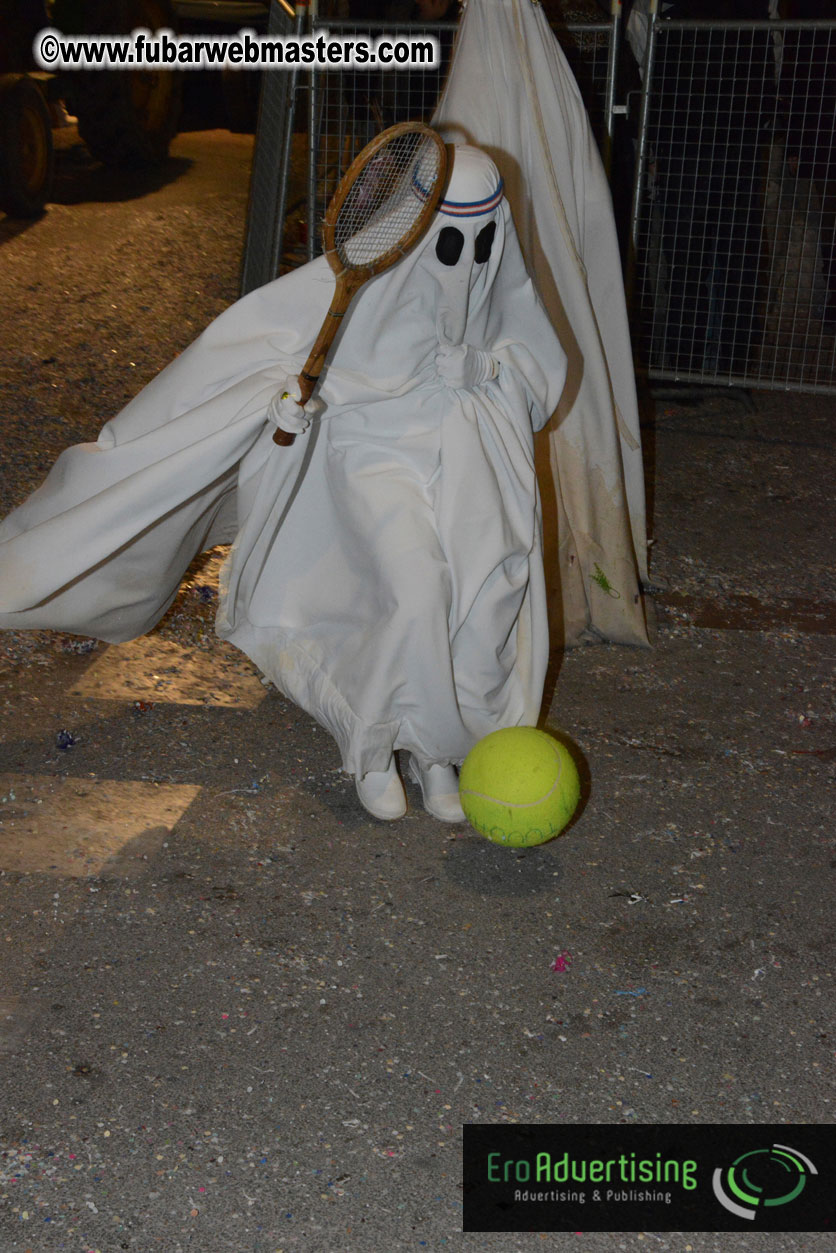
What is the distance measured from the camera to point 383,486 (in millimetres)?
3307

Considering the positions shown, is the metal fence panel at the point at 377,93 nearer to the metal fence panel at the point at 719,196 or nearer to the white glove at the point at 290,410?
the metal fence panel at the point at 719,196

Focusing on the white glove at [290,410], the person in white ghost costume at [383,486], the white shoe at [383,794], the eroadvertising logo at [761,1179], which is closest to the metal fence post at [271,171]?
the person in white ghost costume at [383,486]

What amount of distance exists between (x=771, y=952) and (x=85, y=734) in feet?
7.18

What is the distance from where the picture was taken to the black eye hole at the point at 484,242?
318 cm

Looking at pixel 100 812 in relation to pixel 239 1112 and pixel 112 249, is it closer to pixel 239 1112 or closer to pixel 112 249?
pixel 239 1112

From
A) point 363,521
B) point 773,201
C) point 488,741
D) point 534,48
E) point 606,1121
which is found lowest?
point 606,1121

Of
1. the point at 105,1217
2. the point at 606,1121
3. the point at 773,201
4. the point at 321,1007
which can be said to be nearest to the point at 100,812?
the point at 321,1007

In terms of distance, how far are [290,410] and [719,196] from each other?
15.6 ft

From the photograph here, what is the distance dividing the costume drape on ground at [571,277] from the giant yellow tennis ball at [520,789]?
1.45 metres

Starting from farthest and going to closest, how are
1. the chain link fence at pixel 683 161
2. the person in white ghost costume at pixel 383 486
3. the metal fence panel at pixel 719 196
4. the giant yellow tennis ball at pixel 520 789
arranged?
the metal fence panel at pixel 719 196, the chain link fence at pixel 683 161, the person in white ghost costume at pixel 383 486, the giant yellow tennis ball at pixel 520 789

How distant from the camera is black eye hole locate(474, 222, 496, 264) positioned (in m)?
3.18

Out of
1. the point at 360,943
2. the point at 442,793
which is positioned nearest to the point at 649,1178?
the point at 360,943

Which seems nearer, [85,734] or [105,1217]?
[105,1217]

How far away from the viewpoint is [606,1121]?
8.39 ft
